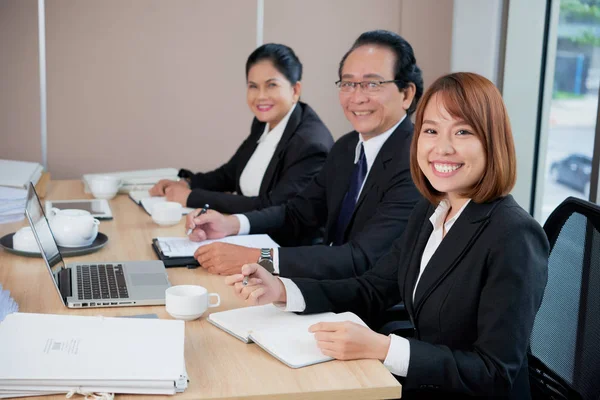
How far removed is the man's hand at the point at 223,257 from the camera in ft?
6.22

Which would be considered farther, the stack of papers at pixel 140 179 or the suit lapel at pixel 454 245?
the stack of papers at pixel 140 179

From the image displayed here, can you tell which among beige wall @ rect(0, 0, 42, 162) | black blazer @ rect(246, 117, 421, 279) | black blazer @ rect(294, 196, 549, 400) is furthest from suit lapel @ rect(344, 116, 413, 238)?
beige wall @ rect(0, 0, 42, 162)

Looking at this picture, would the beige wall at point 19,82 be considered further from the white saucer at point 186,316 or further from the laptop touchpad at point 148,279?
the white saucer at point 186,316

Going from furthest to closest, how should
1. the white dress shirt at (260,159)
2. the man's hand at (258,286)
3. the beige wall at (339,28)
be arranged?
the beige wall at (339,28) → the white dress shirt at (260,159) → the man's hand at (258,286)

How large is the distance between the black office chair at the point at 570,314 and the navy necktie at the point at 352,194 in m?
0.81

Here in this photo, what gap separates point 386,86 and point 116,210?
1147 millimetres

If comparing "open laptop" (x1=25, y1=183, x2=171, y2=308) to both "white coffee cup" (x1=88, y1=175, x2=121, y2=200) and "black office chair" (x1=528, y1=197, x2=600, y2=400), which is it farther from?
"white coffee cup" (x1=88, y1=175, x2=121, y2=200)

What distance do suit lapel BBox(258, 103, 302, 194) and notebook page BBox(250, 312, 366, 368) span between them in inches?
57.3

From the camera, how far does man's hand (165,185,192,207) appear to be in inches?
112

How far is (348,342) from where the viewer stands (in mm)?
1335

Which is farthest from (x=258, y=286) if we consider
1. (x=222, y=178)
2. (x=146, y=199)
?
(x=222, y=178)

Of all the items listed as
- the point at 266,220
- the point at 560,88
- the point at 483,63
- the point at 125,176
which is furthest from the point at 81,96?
the point at 560,88

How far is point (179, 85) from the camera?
4059 millimetres

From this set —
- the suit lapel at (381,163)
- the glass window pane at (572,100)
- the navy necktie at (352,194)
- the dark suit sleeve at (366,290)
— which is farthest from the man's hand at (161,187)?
the glass window pane at (572,100)
